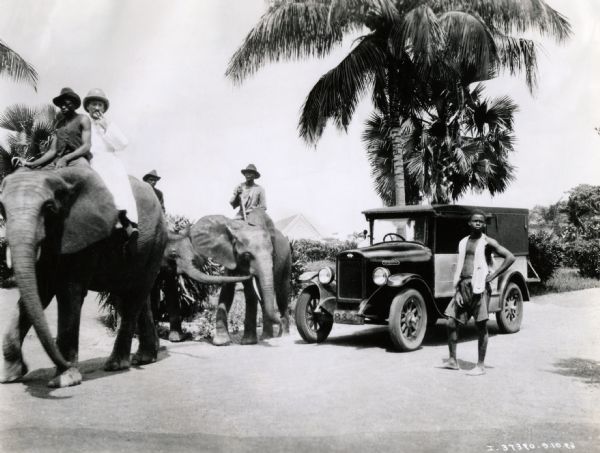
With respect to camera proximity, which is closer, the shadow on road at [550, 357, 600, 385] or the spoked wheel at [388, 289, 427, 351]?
the shadow on road at [550, 357, 600, 385]

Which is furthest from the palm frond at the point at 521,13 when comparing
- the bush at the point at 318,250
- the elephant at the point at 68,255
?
the bush at the point at 318,250

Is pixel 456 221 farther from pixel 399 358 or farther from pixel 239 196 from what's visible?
pixel 239 196

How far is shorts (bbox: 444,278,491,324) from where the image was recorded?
6.97 m

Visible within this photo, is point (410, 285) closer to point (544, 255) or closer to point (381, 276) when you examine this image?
point (381, 276)

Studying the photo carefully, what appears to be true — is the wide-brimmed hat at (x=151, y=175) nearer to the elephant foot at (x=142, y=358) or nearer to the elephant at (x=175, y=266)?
the elephant at (x=175, y=266)

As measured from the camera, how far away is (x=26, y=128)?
15.8 metres

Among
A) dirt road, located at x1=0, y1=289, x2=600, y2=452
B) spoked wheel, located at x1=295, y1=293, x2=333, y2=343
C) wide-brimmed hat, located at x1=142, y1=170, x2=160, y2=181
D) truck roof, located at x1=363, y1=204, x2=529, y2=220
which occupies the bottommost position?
dirt road, located at x1=0, y1=289, x2=600, y2=452

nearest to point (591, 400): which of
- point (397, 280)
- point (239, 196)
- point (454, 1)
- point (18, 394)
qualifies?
point (397, 280)

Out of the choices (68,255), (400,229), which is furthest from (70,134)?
(400,229)

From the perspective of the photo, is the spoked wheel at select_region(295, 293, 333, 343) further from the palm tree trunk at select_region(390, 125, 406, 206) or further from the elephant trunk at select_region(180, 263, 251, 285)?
the palm tree trunk at select_region(390, 125, 406, 206)

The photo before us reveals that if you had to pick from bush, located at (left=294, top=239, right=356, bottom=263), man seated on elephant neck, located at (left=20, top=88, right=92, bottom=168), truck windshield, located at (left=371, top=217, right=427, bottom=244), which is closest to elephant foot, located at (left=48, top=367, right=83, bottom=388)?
man seated on elephant neck, located at (left=20, top=88, right=92, bottom=168)

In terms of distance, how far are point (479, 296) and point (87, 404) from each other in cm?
425

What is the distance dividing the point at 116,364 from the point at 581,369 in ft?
17.5

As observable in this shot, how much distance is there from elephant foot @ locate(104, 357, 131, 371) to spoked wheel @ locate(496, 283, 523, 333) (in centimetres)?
584
